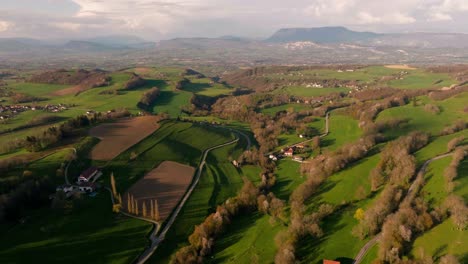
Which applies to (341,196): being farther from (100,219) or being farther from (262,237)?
(100,219)

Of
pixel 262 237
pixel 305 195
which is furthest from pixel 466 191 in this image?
pixel 262 237

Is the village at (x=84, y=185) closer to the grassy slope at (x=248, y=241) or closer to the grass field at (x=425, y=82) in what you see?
the grassy slope at (x=248, y=241)

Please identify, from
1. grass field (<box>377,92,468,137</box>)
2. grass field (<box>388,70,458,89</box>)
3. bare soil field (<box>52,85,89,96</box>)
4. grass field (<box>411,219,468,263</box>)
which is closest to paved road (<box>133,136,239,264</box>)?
grass field (<box>411,219,468,263</box>)

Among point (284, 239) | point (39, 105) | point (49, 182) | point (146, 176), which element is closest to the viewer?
point (284, 239)

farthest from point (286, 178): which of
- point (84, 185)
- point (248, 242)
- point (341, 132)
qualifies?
point (84, 185)

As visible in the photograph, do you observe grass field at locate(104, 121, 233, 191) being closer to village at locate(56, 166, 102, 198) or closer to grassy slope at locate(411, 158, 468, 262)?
village at locate(56, 166, 102, 198)

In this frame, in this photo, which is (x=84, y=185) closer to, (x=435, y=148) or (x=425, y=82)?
(x=435, y=148)
